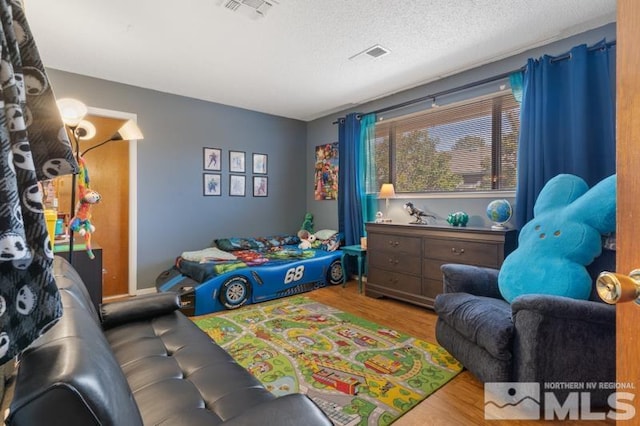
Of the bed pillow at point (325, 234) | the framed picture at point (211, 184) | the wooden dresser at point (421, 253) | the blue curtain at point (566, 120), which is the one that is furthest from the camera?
the bed pillow at point (325, 234)

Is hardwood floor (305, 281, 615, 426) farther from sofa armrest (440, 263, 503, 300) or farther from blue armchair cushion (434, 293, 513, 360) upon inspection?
sofa armrest (440, 263, 503, 300)

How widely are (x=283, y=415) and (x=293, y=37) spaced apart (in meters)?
2.67

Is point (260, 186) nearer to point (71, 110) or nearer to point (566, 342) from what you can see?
point (71, 110)

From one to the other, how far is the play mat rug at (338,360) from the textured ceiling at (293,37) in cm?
248

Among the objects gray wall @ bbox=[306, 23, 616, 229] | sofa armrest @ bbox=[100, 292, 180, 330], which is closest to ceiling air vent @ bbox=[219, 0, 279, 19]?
gray wall @ bbox=[306, 23, 616, 229]

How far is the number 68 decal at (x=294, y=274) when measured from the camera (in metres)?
3.70

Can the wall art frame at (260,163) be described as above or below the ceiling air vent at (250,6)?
below

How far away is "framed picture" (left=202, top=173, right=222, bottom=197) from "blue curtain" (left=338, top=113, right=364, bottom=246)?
174 centimetres

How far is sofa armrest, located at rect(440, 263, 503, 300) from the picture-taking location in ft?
7.47

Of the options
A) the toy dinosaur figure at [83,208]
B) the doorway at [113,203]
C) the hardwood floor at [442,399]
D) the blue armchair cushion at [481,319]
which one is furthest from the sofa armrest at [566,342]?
the doorway at [113,203]

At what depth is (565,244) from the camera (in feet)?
6.27

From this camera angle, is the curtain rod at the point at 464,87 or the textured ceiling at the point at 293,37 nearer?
the textured ceiling at the point at 293,37

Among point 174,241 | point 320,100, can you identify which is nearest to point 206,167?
point 174,241

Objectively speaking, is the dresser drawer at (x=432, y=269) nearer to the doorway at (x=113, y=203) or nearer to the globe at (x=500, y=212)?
the globe at (x=500, y=212)
